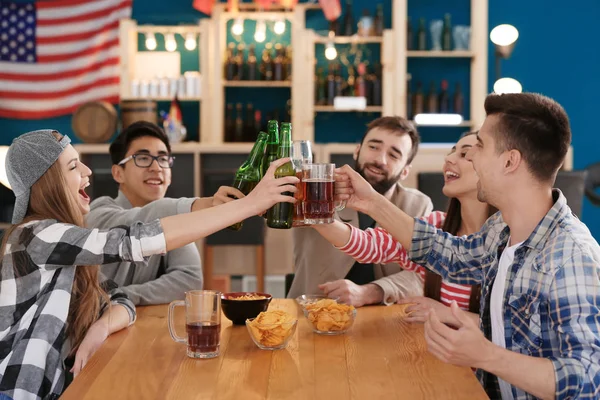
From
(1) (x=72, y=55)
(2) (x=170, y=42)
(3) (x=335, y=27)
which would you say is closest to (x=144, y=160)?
(2) (x=170, y=42)

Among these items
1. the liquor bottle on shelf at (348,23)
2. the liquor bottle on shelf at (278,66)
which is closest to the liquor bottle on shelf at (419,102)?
the liquor bottle on shelf at (348,23)

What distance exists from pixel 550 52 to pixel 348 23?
193cm

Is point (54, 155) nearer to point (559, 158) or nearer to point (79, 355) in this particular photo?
point (79, 355)

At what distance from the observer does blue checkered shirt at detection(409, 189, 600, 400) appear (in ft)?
4.96

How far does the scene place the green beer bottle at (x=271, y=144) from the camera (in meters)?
2.13

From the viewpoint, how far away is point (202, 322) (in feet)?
5.68

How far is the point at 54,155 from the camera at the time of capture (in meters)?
1.94

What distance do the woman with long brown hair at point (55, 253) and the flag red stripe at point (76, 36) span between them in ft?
17.9

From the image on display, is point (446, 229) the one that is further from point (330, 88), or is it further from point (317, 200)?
point (330, 88)

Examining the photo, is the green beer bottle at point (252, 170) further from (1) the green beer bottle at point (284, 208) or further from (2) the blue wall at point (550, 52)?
(2) the blue wall at point (550, 52)

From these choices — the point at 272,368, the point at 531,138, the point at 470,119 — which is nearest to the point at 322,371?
the point at 272,368

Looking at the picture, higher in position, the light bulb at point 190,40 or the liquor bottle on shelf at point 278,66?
the light bulb at point 190,40

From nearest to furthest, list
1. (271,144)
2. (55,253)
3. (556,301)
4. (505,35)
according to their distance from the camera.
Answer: (556,301) → (55,253) → (271,144) → (505,35)

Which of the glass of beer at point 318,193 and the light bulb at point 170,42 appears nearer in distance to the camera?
the glass of beer at point 318,193
